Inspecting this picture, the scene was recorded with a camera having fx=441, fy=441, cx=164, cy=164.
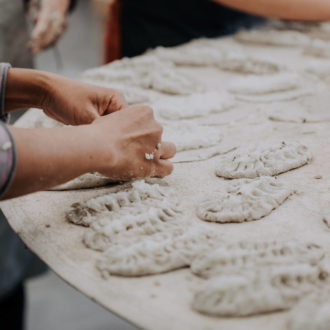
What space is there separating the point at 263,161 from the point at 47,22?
1824 mm

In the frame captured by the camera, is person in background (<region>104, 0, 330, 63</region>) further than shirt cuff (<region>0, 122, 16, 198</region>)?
Yes

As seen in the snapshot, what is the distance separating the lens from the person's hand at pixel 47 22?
2.65m

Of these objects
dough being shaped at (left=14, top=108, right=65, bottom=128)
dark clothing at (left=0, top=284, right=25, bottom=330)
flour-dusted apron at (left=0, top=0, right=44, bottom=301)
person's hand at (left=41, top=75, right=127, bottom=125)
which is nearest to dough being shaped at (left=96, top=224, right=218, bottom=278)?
person's hand at (left=41, top=75, right=127, bottom=125)

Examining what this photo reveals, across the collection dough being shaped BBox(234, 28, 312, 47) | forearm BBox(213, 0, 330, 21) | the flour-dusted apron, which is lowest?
the flour-dusted apron

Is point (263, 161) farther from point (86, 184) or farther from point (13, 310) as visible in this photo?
point (13, 310)

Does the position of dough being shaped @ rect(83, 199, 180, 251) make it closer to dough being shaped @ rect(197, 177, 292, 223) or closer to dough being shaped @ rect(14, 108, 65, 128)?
dough being shaped @ rect(197, 177, 292, 223)

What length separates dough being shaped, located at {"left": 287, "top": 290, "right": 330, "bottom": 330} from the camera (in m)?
0.83

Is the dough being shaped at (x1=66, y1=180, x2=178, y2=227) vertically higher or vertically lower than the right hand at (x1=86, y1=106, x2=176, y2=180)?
lower

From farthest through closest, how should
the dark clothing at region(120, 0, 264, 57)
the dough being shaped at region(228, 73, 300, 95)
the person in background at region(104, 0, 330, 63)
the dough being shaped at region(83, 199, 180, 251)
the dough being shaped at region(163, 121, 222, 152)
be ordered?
the dark clothing at region(120, 0, 264, 57) < the person in background at region(104, 0, 330, 63) < the dough being shaped at region(228, 73, 300, 95) < the dough being shaped at region(163, 121, 222, 152) < the dough being shaped at region(83, 199, 180, 251)

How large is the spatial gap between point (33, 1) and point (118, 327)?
215cm

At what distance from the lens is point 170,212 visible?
4.04 feet

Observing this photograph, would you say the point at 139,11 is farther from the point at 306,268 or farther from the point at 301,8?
the point at 306,268

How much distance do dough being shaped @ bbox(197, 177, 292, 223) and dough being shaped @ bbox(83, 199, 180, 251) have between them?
90mm

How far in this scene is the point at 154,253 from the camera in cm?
105
